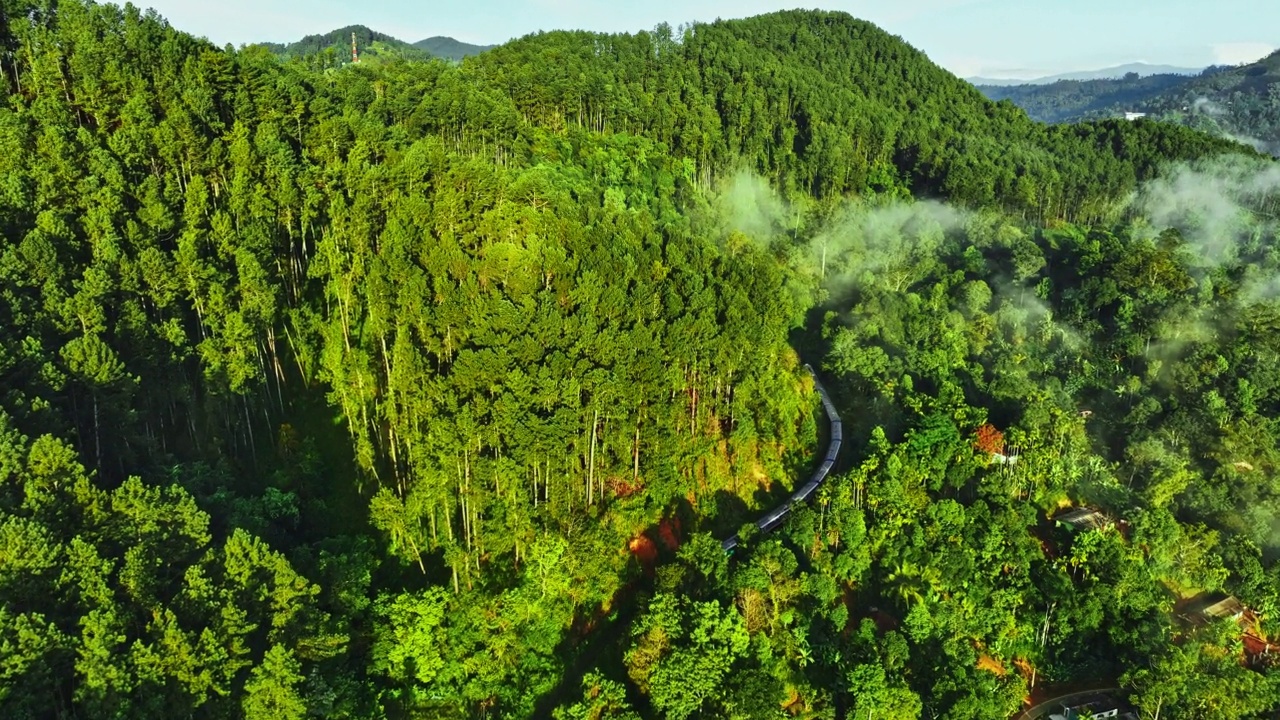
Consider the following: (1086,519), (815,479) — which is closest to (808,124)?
(815,479)

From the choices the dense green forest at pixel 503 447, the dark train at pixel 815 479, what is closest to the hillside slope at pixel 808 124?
the dense green forest at pixel 503 447

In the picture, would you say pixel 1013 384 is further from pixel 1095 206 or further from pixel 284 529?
pixel 1095 206

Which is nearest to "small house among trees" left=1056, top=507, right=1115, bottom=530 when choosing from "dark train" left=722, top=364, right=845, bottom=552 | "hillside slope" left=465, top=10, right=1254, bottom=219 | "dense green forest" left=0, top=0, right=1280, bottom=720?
"dense green forest" left=0, top=0, right=1280, bottom=720

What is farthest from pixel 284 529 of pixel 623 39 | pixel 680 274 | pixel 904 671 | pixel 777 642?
pixel 623 39

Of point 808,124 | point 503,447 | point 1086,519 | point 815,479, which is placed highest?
point 808,124

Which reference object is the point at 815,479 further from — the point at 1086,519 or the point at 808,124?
the point at 808,124
